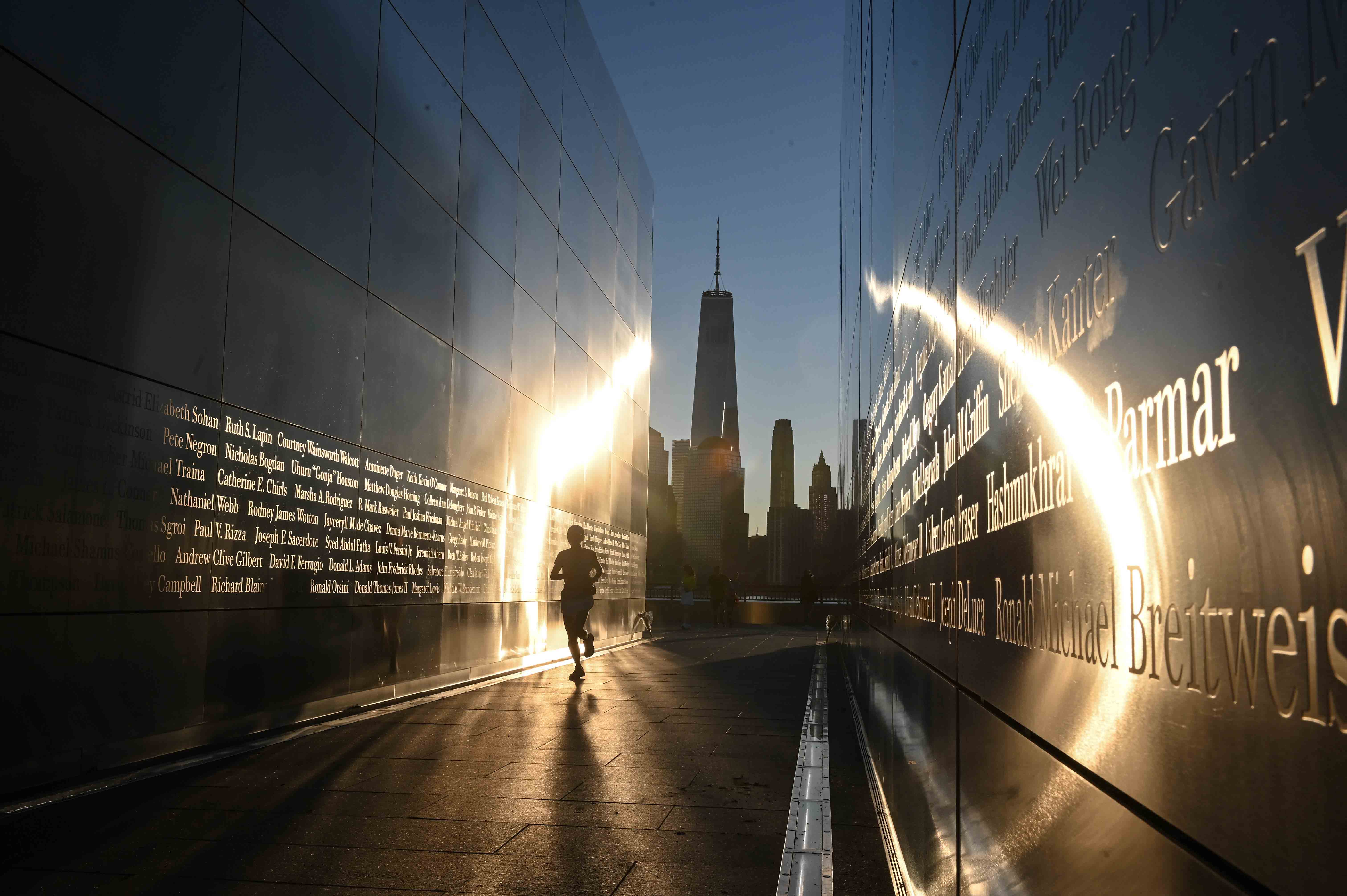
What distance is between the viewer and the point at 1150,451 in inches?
48.4

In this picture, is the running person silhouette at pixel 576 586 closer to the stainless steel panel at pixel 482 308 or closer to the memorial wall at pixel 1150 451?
the stainless steel panel at pixel 482 308

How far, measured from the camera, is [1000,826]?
2195 mm

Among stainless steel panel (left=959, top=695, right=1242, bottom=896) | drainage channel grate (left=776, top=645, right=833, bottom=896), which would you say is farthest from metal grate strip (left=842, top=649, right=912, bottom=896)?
stainless steel panel (left=959, top=695, right=1242, bottom=896)

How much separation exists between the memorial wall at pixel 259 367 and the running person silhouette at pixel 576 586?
4.30 feet

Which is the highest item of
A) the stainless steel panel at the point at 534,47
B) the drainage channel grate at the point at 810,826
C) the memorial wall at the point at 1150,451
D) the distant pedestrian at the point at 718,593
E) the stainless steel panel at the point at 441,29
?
the stainless steel panel at the point at 534,47

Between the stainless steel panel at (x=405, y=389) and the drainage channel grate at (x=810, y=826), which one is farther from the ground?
the stainless steel panel at (x=405, y=389)

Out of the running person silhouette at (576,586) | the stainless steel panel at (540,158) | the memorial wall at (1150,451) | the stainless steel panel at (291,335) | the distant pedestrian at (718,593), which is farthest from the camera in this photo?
the distant pedestrian at (718,593)

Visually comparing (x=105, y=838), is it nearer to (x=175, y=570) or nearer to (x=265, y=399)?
(x=175, y=570)

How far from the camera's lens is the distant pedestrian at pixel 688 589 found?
3231 cm

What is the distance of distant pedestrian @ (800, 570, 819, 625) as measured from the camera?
116 feet

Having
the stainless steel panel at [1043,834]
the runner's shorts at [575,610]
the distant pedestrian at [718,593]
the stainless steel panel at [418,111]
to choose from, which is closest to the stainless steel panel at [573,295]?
the stainless steel panel at [418,111]

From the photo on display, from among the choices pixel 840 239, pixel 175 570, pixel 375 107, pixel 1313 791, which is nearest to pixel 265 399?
pixel 175 570

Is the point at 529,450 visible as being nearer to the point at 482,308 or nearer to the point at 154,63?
the point at 482,308

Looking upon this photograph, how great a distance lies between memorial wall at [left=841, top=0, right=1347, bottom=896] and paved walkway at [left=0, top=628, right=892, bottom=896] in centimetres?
186
